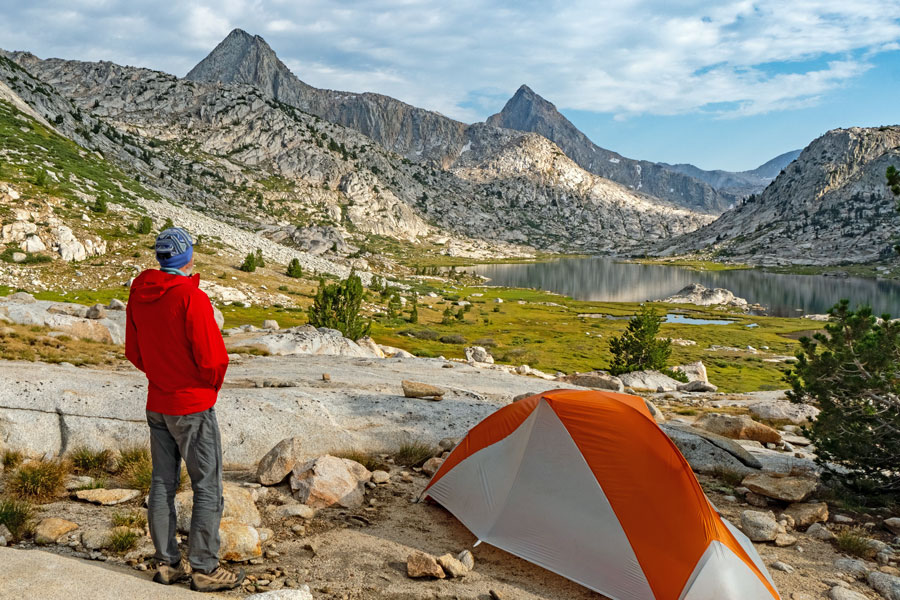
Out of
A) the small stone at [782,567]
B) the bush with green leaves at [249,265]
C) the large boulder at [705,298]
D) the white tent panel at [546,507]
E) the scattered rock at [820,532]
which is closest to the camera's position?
the white tent panel at [546,507]

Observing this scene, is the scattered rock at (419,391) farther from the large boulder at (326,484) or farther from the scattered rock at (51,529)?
the scattered rock at (51,529)

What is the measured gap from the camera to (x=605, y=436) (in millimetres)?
8211

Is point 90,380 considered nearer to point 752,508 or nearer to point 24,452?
point 24,452

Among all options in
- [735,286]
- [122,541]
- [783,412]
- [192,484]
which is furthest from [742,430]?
[735,286]

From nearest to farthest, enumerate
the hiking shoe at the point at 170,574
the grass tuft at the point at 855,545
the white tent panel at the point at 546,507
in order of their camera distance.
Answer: the hiking shoe at the point at 170,574, the white tent panel at the point at 546,507, the grass tuft at the point at 855,545

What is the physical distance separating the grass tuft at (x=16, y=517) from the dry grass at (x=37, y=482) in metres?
0.85

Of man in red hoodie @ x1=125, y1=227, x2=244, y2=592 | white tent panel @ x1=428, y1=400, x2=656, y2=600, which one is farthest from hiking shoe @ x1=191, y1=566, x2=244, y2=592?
white tent panel @ x1=428, y1=400, x2=656, y2=600

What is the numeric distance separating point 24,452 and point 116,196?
62.8 metres

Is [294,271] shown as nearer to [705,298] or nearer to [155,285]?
[155,285]

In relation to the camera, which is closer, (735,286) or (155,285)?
(155,285)

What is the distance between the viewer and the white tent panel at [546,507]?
24.4 ft

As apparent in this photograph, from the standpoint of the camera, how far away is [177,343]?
18.5 ft

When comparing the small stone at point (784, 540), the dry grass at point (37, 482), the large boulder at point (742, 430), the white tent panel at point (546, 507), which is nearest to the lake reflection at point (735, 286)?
the large boulder at point (742, 430)

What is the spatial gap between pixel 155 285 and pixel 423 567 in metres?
4.84
